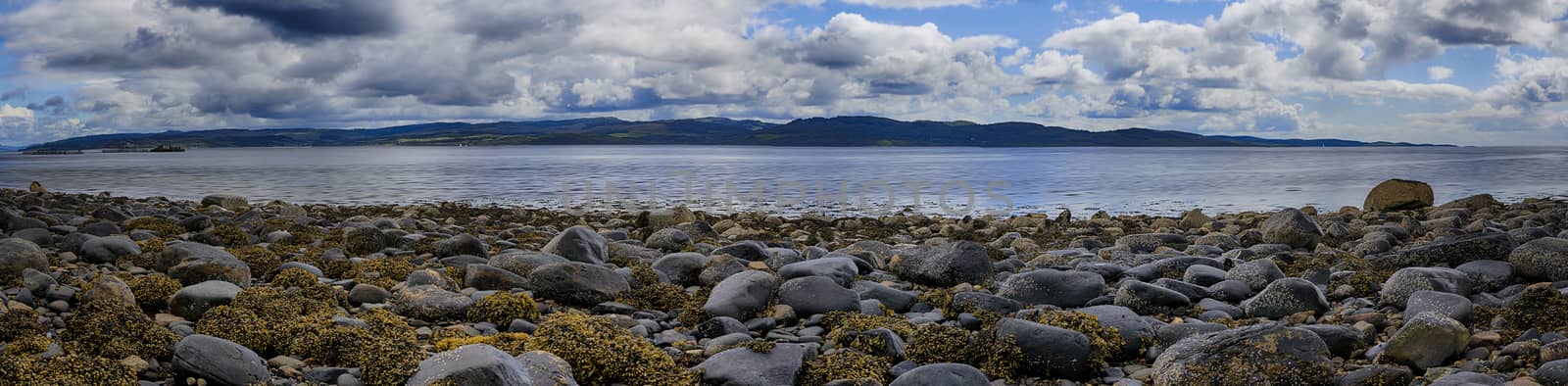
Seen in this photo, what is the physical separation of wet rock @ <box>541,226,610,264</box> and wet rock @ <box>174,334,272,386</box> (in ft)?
19.8

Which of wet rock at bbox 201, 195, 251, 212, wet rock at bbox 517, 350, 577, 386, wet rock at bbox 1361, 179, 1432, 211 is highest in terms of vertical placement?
wet rock at bbox 517, 350, 577, 386

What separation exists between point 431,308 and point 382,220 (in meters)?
10.7

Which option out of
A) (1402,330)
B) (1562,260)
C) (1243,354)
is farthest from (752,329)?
(1562,260)

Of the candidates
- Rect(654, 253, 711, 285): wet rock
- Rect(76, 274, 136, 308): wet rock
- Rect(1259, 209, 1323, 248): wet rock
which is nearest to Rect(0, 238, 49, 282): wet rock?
Rect(76, 274, 136, 308): wet rock

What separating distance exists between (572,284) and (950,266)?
4704 mm

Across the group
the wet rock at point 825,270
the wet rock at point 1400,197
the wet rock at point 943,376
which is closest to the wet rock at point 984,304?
the wet rock at point 825,270

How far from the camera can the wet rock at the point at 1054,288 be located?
33.4 feet

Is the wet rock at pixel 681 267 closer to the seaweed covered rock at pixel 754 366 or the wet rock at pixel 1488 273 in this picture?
the seaweed covered rock at pixel 754 366

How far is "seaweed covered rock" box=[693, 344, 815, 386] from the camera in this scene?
7.04 m

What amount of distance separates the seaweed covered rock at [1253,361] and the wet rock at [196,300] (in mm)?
8363

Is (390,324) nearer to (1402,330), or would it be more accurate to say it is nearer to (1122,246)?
(1402,330)

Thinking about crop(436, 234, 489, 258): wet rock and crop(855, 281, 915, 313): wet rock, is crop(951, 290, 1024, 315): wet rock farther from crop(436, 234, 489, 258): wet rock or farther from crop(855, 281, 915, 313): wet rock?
crop(436, 234, 489, 258): wet rock

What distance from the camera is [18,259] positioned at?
967 centimetres

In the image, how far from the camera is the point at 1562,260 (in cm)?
1041
